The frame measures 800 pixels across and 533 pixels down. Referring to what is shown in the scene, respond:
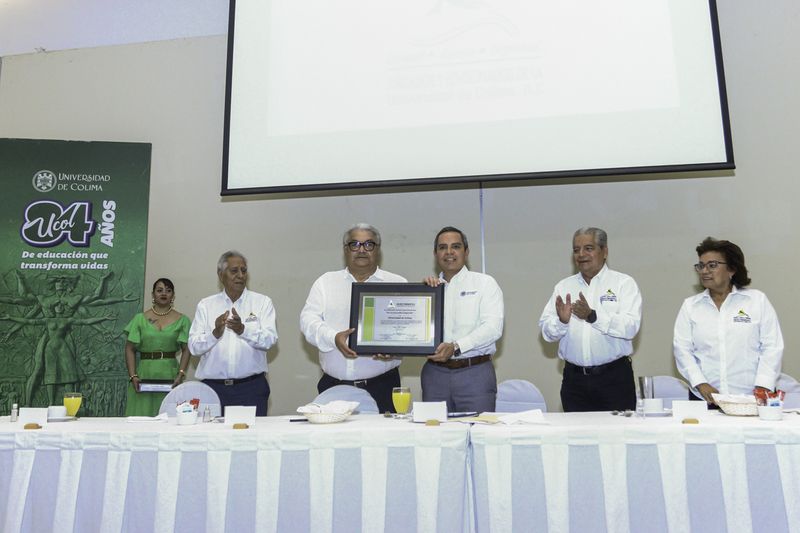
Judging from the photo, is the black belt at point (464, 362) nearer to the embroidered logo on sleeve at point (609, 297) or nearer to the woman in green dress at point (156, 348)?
the embroidered logo on sleeve at point (609, 297)

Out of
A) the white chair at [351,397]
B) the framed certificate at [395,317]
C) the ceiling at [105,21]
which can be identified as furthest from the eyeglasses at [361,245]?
the ceiling at [105,21]

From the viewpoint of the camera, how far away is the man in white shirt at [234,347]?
3.92 metres

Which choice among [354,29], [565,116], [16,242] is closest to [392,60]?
[354,29]

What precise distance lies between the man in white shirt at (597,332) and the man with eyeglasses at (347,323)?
92 cm

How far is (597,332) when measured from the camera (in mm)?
3564

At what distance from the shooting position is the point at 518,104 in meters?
4.22

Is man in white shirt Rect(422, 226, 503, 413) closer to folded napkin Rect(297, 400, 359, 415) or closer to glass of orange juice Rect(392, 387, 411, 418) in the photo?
glass of orange juice Rect(392, 387, 411, 418)

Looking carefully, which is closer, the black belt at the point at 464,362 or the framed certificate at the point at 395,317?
the framed certificate at the point at 395,317

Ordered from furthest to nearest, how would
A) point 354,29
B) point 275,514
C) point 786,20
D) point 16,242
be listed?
1. point 16,242
2. point 786,20
3. point 354,29
4. point 275,514

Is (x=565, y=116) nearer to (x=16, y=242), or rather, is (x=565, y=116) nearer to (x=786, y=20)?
(x=786, y=20)

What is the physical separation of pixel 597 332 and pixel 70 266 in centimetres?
404

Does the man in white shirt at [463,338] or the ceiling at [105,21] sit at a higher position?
the ceiling at [105,21]

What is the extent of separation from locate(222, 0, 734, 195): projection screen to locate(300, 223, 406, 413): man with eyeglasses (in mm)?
721

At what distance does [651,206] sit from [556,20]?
1.55m
